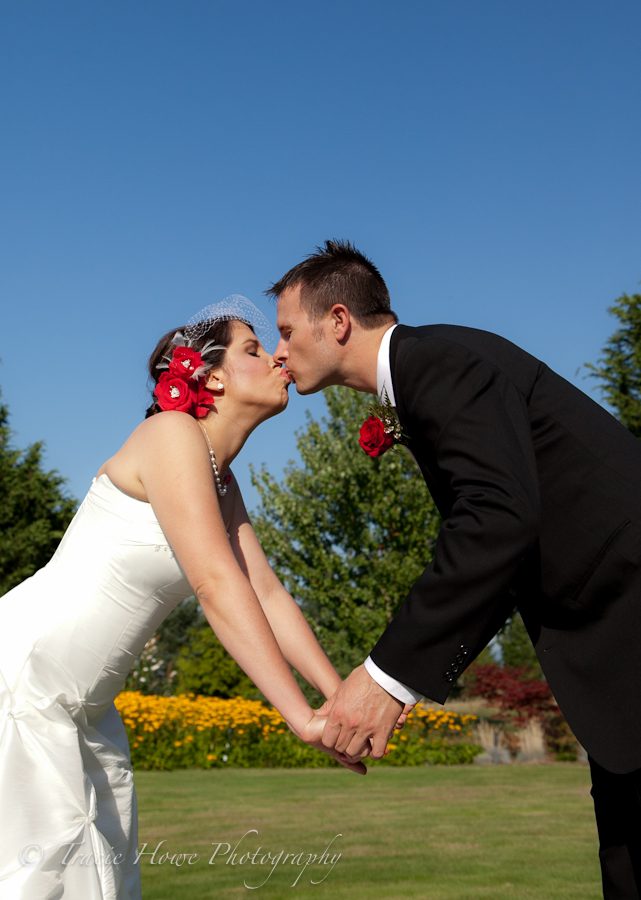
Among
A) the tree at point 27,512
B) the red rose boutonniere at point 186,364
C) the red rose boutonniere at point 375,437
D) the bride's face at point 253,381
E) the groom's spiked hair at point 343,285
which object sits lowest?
the tree at point 27,512

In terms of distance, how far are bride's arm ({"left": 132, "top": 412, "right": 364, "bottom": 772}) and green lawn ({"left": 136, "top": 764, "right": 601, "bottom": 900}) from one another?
4075mm

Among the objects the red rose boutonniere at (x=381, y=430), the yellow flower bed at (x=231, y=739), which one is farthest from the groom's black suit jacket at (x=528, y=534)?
the yellow flower bed at (x=231, y=739)

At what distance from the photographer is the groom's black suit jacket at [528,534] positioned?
233 cm

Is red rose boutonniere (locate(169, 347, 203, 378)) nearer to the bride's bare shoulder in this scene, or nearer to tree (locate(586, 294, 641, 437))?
the bride's bare shoulder

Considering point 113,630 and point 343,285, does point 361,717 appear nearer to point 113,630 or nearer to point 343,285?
point 113,630

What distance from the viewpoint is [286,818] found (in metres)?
9.22

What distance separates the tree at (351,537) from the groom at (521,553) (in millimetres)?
16705

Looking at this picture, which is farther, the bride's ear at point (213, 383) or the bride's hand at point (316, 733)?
the bride's ear at point (213, 383)

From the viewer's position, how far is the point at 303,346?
3422mm

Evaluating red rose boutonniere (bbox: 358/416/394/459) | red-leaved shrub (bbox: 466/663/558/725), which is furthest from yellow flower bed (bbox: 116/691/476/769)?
red rose boutonniere (bbox: 358/416/394/459)

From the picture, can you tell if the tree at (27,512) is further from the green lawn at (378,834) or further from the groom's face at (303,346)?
the groom's face at (303,346)

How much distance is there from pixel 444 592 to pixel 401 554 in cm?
1779

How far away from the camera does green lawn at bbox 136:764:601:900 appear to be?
20.9 feet

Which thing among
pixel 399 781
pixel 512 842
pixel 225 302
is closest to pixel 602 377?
pixel 399 781
